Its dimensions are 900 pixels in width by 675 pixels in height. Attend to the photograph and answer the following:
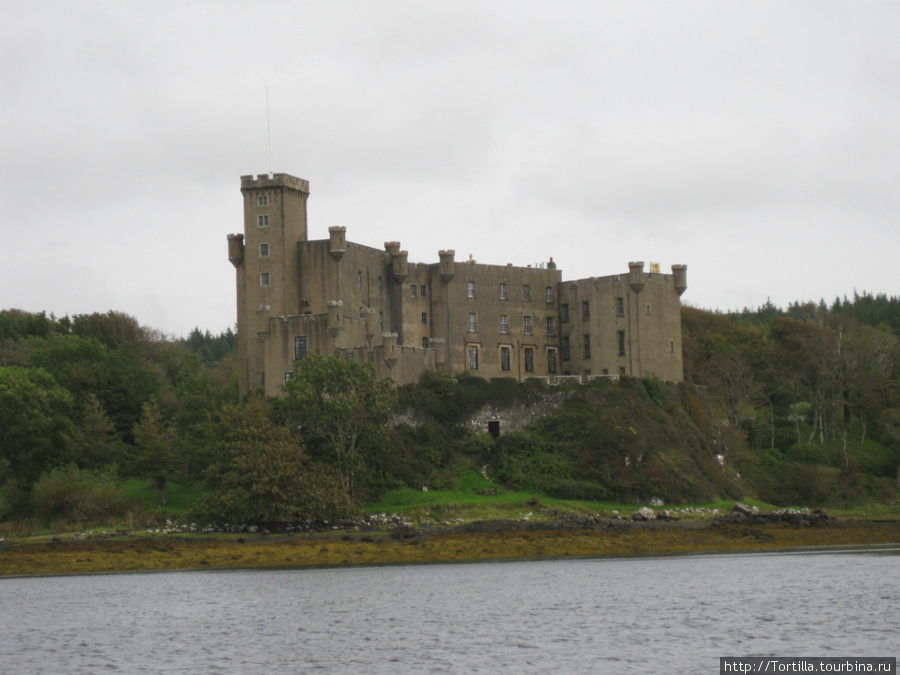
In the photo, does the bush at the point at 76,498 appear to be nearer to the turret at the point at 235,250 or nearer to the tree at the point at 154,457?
the tree at the point at 154,457

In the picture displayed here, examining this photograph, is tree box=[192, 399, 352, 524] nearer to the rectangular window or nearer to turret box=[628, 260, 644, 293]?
the rectangular window

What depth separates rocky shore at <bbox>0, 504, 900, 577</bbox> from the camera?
5756 cm

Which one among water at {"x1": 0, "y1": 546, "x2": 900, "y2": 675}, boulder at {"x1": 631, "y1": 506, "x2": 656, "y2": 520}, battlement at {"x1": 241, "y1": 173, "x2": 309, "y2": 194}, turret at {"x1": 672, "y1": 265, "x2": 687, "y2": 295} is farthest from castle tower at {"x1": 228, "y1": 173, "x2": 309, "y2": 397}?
turret at {"x1": 672, "y1": 265, "x2": 687, "y2": 295}

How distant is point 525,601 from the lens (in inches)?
1816

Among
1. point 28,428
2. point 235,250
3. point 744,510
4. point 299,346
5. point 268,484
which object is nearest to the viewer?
point 268,484

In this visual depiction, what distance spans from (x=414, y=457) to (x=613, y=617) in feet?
106

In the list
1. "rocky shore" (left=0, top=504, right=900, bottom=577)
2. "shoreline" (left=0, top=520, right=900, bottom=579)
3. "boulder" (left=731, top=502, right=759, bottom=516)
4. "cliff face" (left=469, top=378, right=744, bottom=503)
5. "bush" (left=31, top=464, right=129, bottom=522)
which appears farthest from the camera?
"cliff face" (left=469, top=378, right=744, bottom=503)

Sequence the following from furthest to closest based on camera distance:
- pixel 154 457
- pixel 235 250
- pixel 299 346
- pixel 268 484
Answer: pixel 235 250 → pixel 299 346 → pixel 154 457 → pixel 268 484

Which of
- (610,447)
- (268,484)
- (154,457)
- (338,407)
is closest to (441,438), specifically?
(610,447)

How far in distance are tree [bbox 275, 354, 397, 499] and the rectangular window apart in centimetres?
436

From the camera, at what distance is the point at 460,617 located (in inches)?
1663

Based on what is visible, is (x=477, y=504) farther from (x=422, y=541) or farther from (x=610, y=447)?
(x=610, y=447)

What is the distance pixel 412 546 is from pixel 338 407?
364 inches

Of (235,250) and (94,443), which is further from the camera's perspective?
(235,250)
